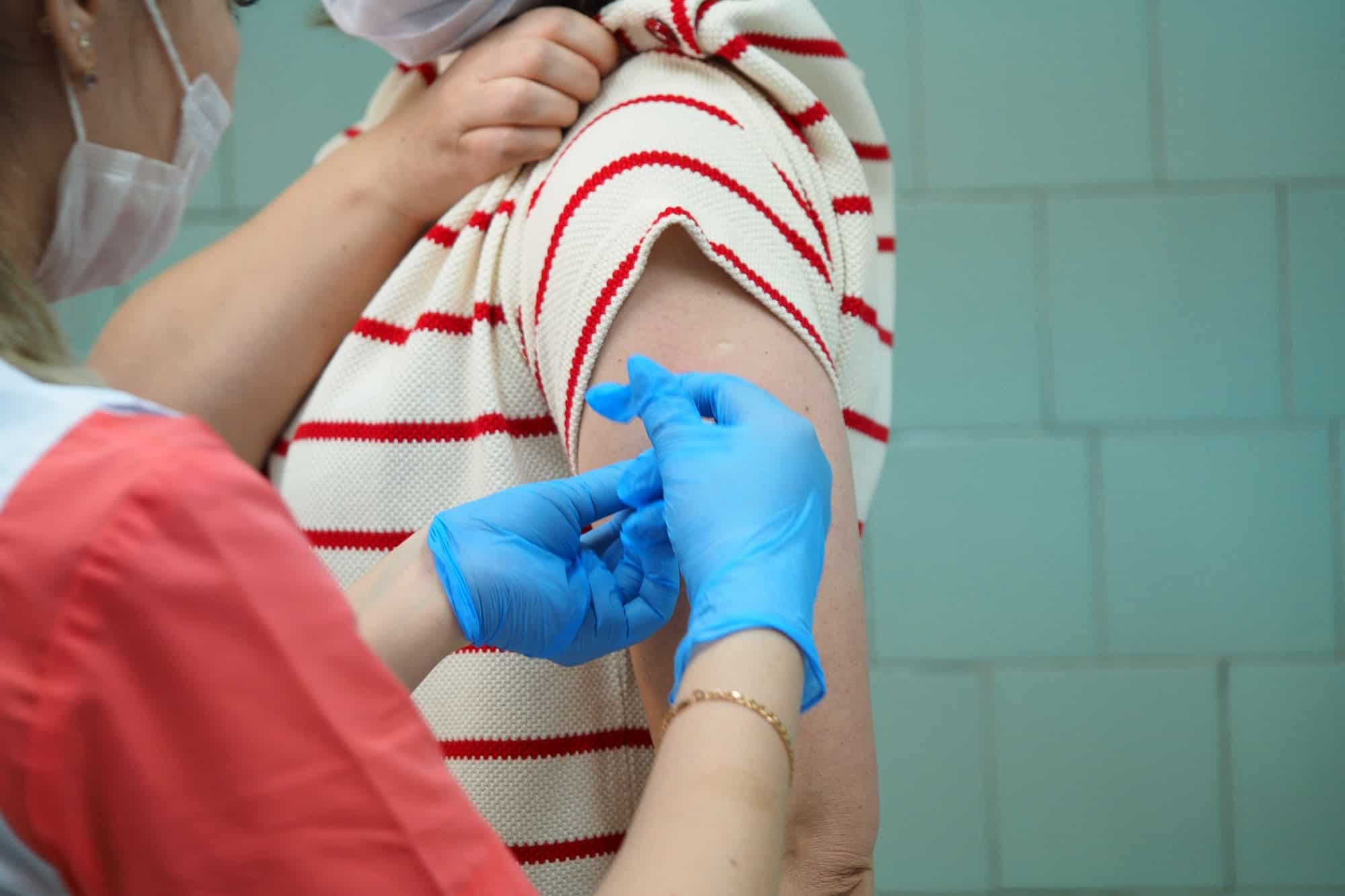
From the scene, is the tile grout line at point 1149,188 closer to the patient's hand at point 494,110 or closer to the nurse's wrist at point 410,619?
the patient's hand at point 494,110

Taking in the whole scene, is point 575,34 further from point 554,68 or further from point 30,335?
point 30,335

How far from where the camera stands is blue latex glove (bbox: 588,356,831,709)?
1.83 feet

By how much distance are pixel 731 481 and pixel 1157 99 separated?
1296 millimetres

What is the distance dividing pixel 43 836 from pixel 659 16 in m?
0.55

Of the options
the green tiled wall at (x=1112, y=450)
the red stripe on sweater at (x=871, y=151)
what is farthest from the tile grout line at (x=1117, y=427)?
the red stripe on sweater at (x=871, y=151)

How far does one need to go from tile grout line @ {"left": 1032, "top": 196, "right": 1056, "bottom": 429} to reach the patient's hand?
1.02 metres

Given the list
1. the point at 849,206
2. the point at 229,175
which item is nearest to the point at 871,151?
the point at 849,206

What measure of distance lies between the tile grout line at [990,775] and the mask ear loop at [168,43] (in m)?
1.34

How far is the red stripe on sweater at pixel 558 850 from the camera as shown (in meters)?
0.71

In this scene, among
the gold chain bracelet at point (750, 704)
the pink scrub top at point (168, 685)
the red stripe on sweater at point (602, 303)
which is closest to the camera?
the pink scrub top at point (168, 685)

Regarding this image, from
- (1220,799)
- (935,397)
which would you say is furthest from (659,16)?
(1220,799)

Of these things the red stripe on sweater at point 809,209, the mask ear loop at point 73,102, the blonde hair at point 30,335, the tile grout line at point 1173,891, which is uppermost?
the mask ear loop at point 73,102

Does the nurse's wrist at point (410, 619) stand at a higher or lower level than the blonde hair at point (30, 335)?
lower

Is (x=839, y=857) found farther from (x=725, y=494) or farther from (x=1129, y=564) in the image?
(x=1129, y=564)
